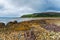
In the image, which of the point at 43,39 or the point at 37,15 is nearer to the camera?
the point at 43,39

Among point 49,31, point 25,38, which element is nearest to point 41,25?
point 49,31

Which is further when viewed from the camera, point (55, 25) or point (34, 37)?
point (55, 25)

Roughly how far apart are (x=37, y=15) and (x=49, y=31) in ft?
7.38

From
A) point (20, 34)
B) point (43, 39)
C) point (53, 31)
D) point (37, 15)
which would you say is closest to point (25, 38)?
point (20, 34)

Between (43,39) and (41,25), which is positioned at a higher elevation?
(41,25)

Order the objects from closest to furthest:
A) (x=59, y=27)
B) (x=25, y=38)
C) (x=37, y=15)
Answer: (x=25, y=38), (x=59, y=27), (x=37, y=15)

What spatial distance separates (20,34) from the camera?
766 cm

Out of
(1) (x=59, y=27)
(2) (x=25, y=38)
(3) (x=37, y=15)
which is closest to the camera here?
(2) (x=25, y=38)

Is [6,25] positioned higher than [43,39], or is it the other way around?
[6,25]

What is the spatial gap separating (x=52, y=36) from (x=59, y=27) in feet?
2.07

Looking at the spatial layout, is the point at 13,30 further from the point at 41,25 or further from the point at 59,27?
the point at 59,27

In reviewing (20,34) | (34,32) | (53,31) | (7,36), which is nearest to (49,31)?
(53,31)

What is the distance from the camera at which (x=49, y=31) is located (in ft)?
26.1

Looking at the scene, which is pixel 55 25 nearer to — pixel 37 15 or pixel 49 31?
pixel 49 31
